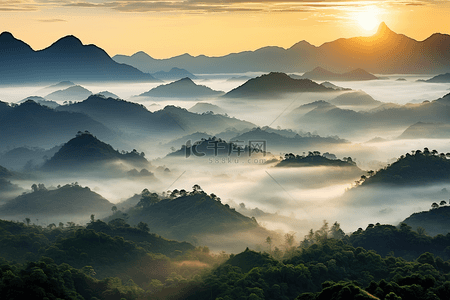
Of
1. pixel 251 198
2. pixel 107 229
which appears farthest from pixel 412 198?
pixel 107 229

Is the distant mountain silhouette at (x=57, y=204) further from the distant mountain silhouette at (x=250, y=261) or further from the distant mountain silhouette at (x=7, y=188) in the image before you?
the distant mountain silhouette at (x=250, y=261)

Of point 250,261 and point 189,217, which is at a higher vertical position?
point 189,217

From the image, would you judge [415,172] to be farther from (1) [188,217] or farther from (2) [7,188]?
(2) [7,188]

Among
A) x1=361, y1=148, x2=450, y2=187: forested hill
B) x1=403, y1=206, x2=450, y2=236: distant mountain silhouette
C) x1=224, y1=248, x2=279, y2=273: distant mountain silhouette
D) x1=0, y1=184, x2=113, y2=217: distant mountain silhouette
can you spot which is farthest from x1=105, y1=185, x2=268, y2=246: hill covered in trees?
x1=361, y1=148, x2=450, y2=187: forested hill

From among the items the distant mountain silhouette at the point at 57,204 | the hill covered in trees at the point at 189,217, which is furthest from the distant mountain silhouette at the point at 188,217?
the distant mountain silhouette at the point at 57,204

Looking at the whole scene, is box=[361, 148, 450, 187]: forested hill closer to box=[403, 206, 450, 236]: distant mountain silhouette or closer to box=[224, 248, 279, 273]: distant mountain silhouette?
box=[403, 206, 450, 236]: distant mountain silhouette

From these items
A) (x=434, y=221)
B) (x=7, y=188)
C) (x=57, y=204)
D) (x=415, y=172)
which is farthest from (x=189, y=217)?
(x=7, y=188)

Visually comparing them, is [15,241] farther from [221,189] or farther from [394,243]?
[221,189]
